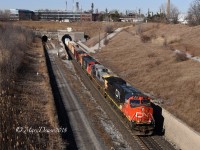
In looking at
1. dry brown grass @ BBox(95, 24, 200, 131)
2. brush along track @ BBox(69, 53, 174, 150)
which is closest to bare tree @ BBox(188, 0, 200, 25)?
dry brown grass @ BBox(95, 24, 200, 131)

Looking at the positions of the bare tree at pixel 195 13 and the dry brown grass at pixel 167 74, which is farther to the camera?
the bare tree at pixel 195 13

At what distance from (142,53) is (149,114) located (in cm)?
3566

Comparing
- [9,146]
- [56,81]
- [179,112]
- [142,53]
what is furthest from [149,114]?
[142,53]

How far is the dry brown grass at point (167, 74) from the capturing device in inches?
1137

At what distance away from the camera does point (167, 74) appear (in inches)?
1603

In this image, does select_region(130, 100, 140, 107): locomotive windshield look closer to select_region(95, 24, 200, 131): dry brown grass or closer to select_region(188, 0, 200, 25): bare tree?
select_region(95, 24, 200, 131): dry brown grass

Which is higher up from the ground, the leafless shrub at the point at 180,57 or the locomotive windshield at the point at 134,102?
the leafless shrub at the point at 180,57

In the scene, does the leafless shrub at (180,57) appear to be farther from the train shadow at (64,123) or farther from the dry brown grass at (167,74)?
the train shadow at (64,123)

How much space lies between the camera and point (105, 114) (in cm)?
3047

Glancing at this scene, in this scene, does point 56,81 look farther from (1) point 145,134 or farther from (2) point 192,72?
(1) point 145,134

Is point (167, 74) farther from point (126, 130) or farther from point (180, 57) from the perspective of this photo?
point (126, 130)

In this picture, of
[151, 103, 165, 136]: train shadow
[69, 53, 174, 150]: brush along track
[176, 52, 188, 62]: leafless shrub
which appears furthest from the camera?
[176, 52, 188, 62]: leafless shrub

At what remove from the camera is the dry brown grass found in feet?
94.8

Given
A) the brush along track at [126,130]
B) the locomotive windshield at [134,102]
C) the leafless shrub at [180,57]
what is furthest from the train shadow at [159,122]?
the leafless shrub at [180,57]
